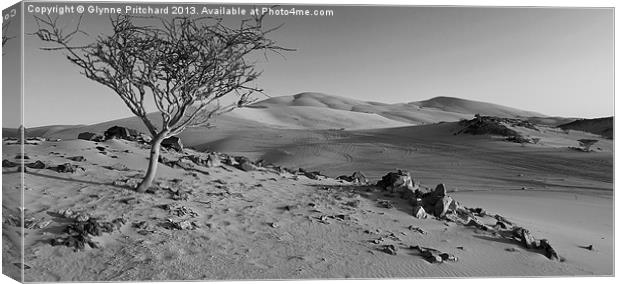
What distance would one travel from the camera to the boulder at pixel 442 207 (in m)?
8.25

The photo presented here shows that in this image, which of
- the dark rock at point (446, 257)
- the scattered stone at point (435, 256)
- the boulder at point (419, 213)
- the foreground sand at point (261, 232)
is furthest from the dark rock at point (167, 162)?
the dark rock at point (446, 257)

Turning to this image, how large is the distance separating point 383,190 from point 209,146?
2066 centimetres

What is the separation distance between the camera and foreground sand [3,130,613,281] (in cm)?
616

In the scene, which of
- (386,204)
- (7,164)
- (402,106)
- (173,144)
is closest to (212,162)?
(173,144)

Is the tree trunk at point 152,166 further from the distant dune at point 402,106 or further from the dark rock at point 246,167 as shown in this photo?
the distant dune at point 402,106

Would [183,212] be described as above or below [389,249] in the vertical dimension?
above

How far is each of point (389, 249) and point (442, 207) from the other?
6.04 feet

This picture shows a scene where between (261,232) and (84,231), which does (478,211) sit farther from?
(84,231)

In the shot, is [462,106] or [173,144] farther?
[462,106]

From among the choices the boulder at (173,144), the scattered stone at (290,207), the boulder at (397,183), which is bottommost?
the scattered stone at (290,207)

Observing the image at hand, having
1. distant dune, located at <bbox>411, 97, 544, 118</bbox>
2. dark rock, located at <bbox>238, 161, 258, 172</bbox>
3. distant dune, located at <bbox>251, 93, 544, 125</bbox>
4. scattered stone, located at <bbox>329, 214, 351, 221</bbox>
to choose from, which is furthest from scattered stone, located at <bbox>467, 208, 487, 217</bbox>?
distant dune, located at <bbox>411, 97, 544, 118</bbox>

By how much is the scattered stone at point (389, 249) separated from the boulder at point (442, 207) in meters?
1.64

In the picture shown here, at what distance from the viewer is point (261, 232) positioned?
279 inches

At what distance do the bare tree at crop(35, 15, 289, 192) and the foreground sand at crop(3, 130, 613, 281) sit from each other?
→ 47.5 inches
